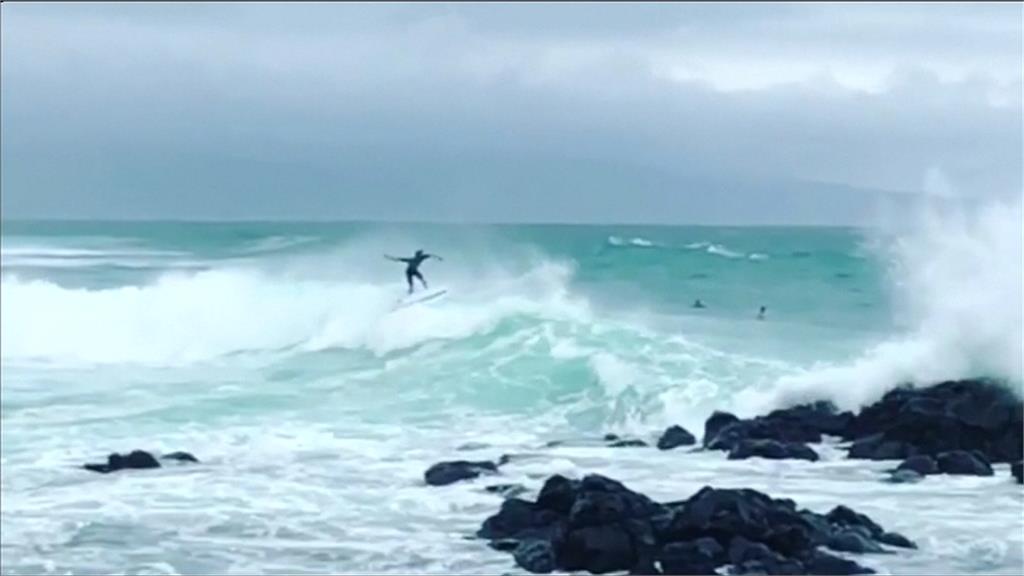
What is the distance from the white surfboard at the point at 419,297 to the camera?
64.8ft

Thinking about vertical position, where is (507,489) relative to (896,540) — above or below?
above

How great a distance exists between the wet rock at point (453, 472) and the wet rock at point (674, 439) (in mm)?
1462

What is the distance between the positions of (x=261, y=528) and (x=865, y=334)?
10.2 m

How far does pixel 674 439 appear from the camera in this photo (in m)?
12.1

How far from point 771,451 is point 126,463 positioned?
443cm

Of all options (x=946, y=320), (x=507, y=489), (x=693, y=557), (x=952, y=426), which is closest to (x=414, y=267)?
(x=946, y=320)

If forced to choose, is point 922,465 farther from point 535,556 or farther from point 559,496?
point 535,556

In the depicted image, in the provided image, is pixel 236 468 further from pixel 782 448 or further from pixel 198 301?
pixel 198 301

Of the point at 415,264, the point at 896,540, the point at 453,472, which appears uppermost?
the point at 415,264

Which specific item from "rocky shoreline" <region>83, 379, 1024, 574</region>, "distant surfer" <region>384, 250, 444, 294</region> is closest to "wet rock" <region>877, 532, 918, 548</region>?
"rocky shoreline" <region>83, 379, 1024, 574</region>

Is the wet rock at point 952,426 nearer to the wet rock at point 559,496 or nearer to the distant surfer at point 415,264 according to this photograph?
the wet rock at point 559,496

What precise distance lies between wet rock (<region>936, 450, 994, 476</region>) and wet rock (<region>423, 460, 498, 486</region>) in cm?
286

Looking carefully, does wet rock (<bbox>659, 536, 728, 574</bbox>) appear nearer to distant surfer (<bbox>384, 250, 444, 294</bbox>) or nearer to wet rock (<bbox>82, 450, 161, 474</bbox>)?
wet rock (<bbox>82, 450, 161, 474</bbox>)

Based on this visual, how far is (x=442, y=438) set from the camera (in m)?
13.2
